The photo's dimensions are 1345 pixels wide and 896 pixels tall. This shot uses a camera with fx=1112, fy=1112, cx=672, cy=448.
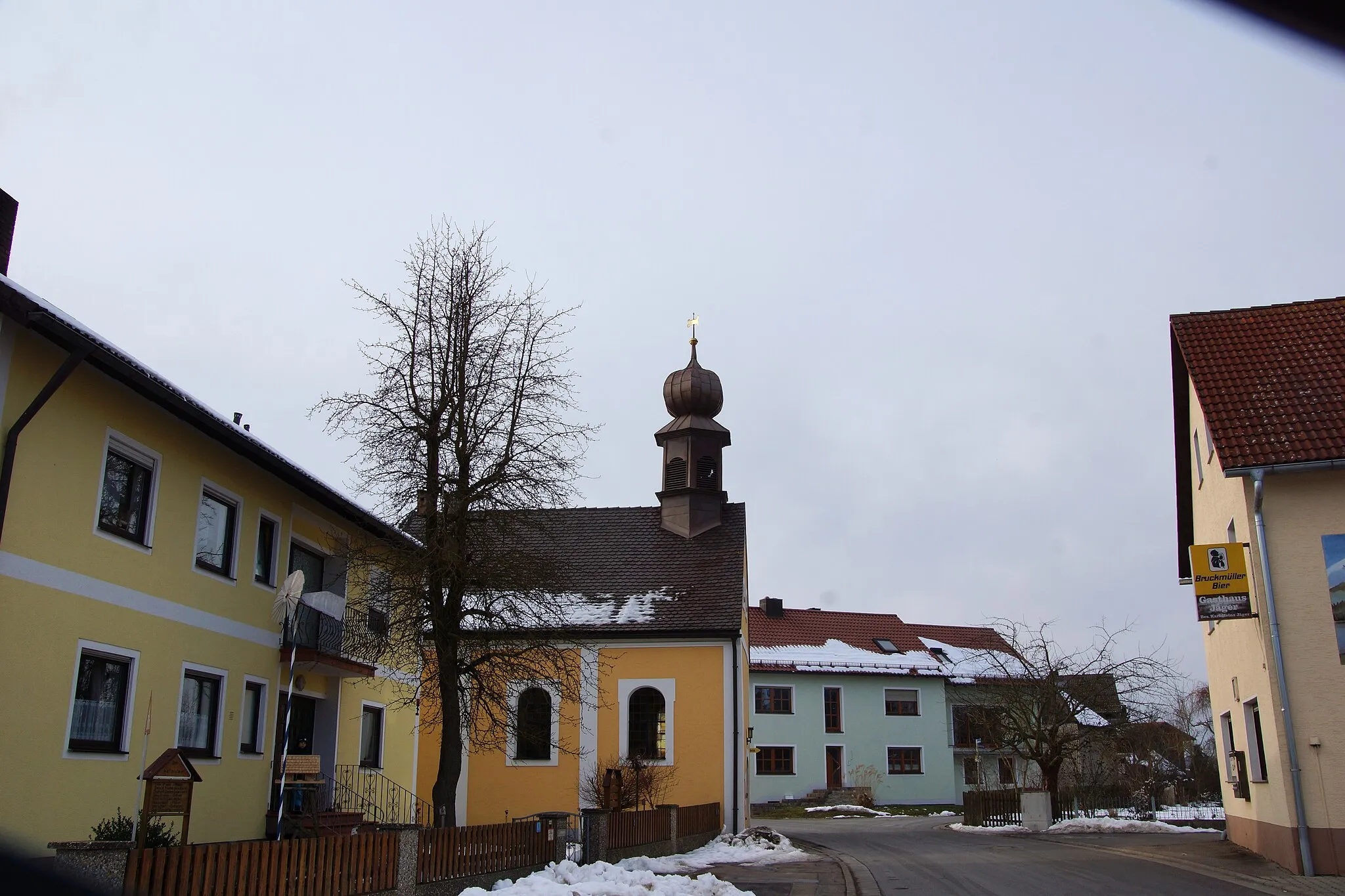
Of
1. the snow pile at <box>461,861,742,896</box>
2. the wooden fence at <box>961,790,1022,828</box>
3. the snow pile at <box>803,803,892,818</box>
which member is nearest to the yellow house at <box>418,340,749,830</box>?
the wooden fence at <box>961,790,1022,828</box>

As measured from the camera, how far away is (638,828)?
19719mm

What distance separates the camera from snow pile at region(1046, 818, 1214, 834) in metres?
26.6

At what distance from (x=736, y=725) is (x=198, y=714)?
1467 cm

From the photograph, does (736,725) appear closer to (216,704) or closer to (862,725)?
(216,704)

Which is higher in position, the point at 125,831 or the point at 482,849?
the point at 125,831

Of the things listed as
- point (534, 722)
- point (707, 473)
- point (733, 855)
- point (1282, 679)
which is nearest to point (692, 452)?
point (707, 473)

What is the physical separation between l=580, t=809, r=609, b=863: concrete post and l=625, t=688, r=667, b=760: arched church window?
34.2ft

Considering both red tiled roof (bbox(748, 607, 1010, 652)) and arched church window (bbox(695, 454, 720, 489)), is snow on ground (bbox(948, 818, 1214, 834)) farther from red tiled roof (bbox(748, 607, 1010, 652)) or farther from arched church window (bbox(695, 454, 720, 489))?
red tiled roof (bbox(748, 607, 1010, 652))

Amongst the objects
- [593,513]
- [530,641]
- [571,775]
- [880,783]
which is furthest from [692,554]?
[880,783]

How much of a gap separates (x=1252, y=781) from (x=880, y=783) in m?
34.4

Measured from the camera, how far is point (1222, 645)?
21.2 m

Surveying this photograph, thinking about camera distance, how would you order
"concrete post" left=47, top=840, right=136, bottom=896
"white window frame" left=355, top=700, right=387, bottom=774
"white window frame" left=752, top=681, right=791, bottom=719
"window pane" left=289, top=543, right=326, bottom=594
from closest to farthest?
"concrete post" left=47, top=840, right=136, bottom=896, "window pane" left=289, top=543, right=326, bottom=594, "white window frame" left=355, top=700, right=387, bottom=774, "white window frame" left=752, top=681, right=791, bottom=719

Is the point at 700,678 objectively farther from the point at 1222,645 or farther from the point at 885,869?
the point at 1222,645

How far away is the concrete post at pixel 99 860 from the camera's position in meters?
9.32
